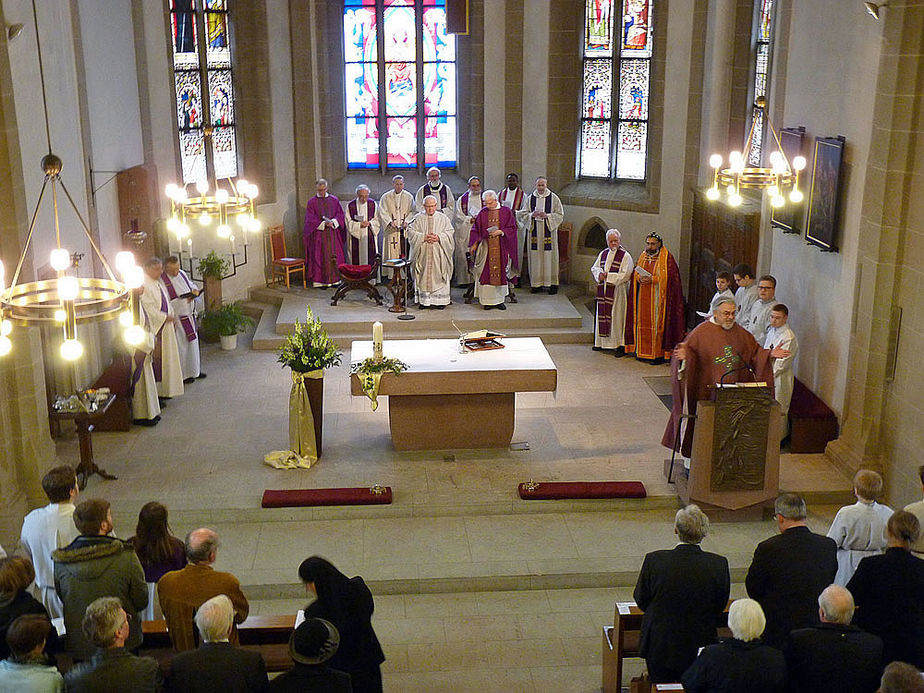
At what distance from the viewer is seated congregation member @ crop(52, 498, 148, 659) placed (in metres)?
5.80

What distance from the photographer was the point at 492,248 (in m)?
15.3

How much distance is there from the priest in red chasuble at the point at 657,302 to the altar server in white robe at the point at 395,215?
4.17 m

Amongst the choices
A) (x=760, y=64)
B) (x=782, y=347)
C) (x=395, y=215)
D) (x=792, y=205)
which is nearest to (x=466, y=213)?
(x=395, y=215)

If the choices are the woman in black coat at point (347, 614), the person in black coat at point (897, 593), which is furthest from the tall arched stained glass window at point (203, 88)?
the person in black coat at point (897, 593)

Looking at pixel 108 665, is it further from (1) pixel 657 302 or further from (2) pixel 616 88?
(2) pixel 616 88

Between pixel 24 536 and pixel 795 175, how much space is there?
780 cm

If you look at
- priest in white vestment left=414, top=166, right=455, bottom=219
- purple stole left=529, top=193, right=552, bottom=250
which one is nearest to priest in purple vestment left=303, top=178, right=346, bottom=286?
priest in white vestment left=414, top=166, right=455, bottom=219

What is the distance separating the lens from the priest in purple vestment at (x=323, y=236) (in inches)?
651

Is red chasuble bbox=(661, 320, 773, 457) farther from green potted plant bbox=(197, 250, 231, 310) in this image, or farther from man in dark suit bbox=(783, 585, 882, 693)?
green potted plant bbox=(197, 250, 231, 310)

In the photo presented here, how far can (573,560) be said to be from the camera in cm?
881

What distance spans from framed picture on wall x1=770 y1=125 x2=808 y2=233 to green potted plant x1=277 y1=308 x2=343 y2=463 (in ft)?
16.2

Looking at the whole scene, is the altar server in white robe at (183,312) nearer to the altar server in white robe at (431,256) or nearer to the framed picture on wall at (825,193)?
the altar server in white robe at (431,256)

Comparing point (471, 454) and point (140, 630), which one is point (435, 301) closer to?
point (471, 454)

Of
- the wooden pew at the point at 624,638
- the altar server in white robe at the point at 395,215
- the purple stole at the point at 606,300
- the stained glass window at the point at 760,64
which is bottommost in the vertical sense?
the wooden pew at the point at 624,638
